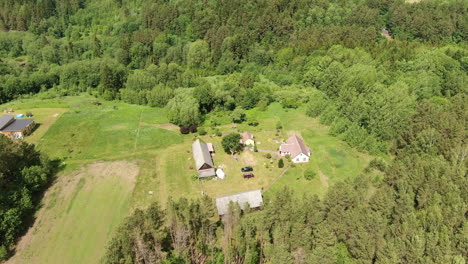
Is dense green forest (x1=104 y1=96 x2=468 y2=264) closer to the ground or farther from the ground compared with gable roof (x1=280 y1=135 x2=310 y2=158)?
farther from the ground

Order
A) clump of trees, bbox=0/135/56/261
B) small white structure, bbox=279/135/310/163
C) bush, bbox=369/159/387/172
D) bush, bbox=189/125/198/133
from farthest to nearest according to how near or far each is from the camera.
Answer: bush, bbox=189/125/198/133, small white structure, bbox=279/135/310/163, bush, bbox=369/159/387/172, clump of trees, bbox=0/135/56/261

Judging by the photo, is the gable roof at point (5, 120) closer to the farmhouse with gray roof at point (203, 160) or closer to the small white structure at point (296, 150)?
the farmhouse with gray roof at point (203, 160)

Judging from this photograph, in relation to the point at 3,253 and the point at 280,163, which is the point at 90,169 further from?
the point at 280,163

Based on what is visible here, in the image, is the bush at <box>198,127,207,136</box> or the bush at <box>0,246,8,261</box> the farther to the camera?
the bush at <box>198,127,207,136</box>

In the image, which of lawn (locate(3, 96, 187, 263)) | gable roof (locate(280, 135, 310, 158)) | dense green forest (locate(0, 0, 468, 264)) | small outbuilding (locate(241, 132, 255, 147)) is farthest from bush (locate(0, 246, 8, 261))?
gable roof (locate(280, 135, 310, 158))

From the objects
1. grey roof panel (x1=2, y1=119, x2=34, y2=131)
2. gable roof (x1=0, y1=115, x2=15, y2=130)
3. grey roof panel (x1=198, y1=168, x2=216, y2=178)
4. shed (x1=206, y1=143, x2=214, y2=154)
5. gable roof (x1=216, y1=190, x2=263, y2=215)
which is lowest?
shed (x1=206, y1=143, x2=214, y2=154)

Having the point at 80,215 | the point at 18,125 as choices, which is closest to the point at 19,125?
the point at 18,125

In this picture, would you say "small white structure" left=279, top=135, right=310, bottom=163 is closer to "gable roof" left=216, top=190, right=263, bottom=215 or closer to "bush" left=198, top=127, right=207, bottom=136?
"gable roof" left=216, top=190, right=263, bottom=215
